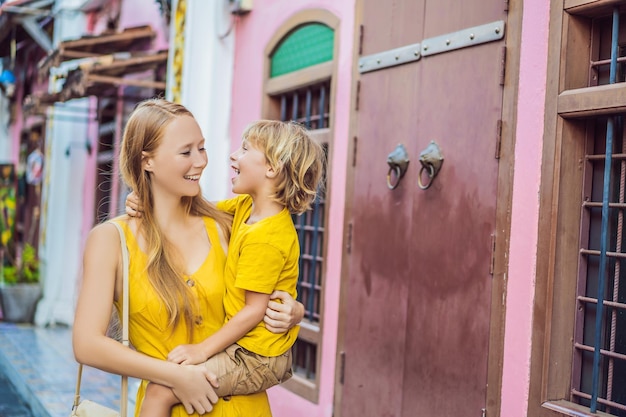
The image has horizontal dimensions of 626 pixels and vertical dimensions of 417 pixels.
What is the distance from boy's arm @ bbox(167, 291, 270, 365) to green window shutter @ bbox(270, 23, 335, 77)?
10.6 feet

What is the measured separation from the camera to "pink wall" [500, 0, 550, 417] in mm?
3498

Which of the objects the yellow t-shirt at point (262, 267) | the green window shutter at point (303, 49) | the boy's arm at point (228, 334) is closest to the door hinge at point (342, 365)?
the green window shutter at point (303, 49)

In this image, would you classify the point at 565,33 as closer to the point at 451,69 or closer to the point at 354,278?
the point at 451,69

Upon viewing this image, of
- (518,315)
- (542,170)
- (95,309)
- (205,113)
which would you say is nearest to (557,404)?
(518,315)

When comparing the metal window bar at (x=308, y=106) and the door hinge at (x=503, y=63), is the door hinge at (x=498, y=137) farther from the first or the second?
the metal window bar at (x=308, y=106)

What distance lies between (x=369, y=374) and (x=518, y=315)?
138 centimetres

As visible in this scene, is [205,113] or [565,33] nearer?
[565,33]

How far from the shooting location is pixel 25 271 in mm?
11875

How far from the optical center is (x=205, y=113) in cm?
677

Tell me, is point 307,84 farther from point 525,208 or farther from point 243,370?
point 243,370

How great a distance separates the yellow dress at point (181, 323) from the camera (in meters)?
2.40

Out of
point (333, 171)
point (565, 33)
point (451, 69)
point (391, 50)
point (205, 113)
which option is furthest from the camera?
point (205, 113)

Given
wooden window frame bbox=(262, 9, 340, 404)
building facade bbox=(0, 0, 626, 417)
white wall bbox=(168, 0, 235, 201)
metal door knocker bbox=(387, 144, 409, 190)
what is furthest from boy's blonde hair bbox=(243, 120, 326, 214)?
white wall bbox=(168, 0, 235, 201)

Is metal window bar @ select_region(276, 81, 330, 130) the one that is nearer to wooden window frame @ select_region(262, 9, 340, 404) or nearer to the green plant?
wooden window frame @ select_region(262, 9, 340, 404)
